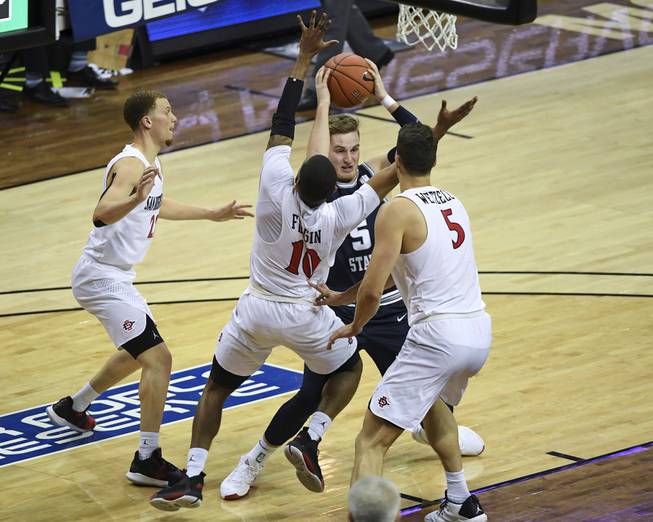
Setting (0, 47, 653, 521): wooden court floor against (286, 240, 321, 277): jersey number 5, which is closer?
(286, 240, 321, 277): jersey number 5

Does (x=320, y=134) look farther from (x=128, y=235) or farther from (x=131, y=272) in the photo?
(x=131, y=272)

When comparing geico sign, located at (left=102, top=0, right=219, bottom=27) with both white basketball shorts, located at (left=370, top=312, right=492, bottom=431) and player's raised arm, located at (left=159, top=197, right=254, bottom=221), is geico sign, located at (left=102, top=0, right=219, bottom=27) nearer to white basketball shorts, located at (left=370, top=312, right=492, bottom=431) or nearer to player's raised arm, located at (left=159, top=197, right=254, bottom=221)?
player's raised arm, located at (left=159, top=197, right=254, bottom=221)

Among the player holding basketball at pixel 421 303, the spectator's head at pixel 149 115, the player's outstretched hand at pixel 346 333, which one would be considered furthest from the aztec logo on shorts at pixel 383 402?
the spectator's head at pixel 149 115

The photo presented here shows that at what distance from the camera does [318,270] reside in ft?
21.0

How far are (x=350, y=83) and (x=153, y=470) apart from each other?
2194mm

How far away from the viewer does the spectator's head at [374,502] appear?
12.2 ft

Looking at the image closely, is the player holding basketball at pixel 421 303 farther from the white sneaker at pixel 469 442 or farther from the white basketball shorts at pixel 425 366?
the white sneaker at pixel 469 442

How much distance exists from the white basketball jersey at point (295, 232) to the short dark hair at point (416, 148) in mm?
337

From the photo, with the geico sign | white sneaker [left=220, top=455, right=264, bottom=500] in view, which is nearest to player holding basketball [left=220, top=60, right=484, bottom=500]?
white sneaker [left=220, top=455, right=264, bottom=500]

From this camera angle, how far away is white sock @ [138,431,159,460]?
6758mm

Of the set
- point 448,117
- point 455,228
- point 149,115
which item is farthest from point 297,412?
point 149,115

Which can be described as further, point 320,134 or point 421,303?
point 320,134

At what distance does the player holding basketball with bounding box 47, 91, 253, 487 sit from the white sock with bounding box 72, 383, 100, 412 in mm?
375

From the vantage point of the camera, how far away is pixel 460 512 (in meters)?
6.06
